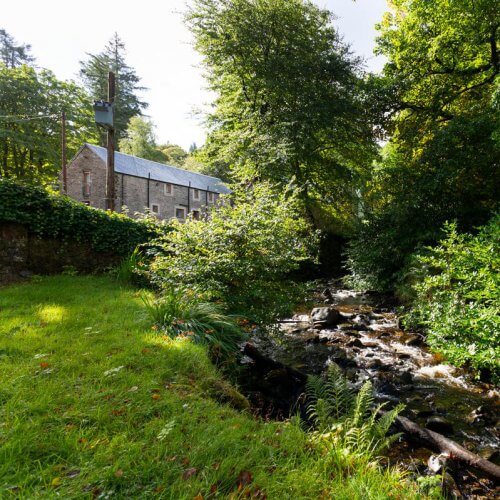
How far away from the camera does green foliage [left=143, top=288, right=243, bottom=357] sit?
4781 millimetres

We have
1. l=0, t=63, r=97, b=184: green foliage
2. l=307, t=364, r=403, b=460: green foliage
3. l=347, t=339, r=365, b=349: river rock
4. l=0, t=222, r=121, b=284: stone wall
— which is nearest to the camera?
l=307, t=364, r=403, b=460: green foliage

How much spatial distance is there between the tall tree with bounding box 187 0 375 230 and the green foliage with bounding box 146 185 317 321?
8.67 metres

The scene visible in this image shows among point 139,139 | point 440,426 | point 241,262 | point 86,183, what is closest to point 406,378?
point 440,426

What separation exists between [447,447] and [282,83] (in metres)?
15.0

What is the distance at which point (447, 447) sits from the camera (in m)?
3.64

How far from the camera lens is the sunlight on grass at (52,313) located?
482 cm

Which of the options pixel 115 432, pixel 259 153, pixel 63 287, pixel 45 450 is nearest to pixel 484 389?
pixel 115 432

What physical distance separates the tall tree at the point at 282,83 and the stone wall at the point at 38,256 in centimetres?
Result: 858

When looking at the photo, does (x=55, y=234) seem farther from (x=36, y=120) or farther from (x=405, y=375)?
(x=36, y=120)

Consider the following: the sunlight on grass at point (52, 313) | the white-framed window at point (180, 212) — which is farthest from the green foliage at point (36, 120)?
the sunlight on grass at point (52, 313)

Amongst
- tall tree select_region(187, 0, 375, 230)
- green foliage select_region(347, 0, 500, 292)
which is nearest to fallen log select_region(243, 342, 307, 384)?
green foliage select_region(347, 0, 500, 292)

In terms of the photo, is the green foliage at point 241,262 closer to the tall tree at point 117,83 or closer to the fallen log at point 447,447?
the fallen log at point 447,447

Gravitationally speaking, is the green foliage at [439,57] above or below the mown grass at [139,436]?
above

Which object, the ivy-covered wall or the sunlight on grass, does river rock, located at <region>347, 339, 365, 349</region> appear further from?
the sunlight on grass
